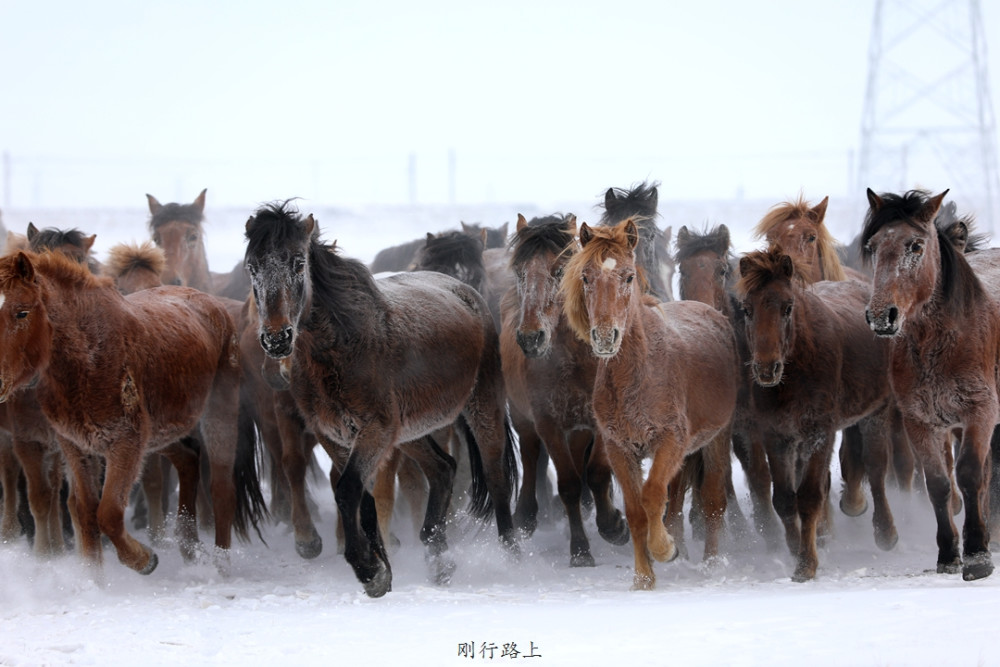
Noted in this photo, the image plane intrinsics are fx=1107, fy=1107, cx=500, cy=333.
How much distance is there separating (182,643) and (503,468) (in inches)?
146

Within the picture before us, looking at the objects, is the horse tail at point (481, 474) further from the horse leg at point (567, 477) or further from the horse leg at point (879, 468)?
the horse leg at point (879, 468)

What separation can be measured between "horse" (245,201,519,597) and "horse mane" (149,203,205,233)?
12.7 feet

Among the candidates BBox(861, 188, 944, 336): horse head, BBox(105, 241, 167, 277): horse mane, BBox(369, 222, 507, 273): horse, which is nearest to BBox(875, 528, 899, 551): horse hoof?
BBox(861, 188, 944, 336): horse head

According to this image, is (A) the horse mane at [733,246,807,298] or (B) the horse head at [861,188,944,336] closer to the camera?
(B) the horse head at [861,188,944,336]

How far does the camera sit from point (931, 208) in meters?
6.82

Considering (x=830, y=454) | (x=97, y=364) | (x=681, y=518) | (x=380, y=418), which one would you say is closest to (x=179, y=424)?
(x=97, y=364)

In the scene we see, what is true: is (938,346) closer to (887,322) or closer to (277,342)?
(887,322)

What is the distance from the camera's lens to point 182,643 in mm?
4965

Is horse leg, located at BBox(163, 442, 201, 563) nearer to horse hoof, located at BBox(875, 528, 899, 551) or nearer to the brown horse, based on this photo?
the brown horse

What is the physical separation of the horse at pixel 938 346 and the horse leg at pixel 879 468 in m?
1.11

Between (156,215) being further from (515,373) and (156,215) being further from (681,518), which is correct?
(681,518)

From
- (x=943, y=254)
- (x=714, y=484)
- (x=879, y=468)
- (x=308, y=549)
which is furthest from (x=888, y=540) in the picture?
(x=308, y=549)

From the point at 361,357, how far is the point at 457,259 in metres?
2.86

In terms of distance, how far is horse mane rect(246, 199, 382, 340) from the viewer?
662 cm
